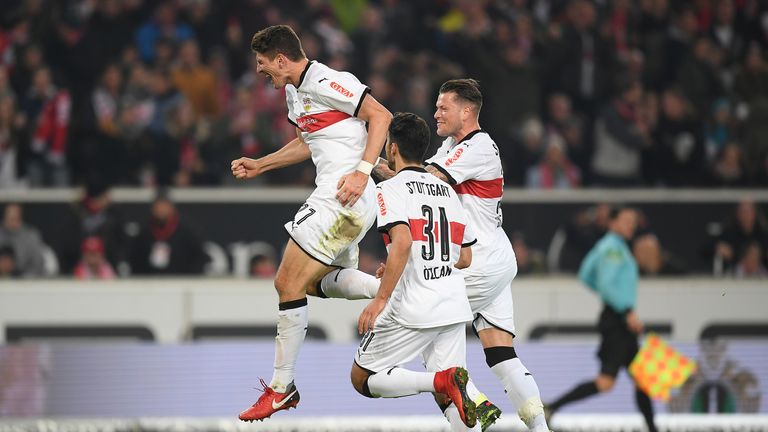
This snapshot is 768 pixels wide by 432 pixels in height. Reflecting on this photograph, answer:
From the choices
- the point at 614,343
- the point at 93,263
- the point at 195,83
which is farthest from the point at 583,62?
the point at 93,263

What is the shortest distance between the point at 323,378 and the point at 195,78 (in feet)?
16.1

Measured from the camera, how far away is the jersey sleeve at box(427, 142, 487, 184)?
8.59 meters

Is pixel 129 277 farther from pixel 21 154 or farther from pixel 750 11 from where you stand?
pixel 750 11

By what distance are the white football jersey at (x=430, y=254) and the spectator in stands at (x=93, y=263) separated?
7038 mm

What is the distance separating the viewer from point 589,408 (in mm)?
13625

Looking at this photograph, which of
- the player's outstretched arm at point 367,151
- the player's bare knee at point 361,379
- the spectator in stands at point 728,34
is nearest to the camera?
the player's outstretched arm at point 367,151

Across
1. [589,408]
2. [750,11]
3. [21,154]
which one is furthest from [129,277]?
[750,11]

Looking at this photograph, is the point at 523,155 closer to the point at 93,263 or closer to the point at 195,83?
the point at 195,83

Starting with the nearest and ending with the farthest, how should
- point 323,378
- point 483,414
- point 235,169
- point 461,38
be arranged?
point 483,414 < point 235,169 < point 323,378 < point 461,38

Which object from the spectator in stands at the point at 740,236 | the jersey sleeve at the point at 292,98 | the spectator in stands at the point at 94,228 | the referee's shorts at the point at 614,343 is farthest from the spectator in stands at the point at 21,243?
the spectator in stands at the point at 740,236

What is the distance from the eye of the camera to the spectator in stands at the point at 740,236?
15.9 m

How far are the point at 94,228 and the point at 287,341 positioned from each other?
22.3 ft

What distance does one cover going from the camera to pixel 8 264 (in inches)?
585

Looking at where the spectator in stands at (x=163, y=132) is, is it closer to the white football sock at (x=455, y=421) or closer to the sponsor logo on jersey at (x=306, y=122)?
the sponsor logo on jersey at (x=306, y=122)
